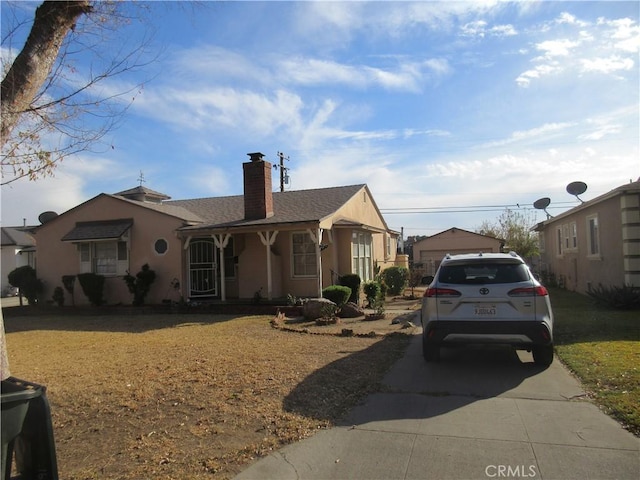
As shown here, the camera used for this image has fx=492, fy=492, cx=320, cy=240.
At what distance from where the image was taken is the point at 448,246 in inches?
1431

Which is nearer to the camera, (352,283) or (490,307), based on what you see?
(490,307)

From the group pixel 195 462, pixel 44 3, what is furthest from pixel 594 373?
pixel 44 3

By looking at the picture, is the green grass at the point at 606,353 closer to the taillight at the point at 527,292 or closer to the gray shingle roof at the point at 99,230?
the taillight at the point at 527,292

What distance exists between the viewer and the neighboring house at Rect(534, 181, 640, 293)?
13047mm

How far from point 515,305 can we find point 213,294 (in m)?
13.0

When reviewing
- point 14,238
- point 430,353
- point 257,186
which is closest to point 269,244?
point 257,186

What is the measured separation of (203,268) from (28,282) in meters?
7.29

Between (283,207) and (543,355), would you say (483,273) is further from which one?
(283,207)

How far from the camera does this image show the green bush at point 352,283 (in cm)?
1702

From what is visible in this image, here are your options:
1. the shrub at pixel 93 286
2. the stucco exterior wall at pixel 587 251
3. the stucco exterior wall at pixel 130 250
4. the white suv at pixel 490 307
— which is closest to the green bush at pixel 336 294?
the stucco exterior wall at pixel 130 250

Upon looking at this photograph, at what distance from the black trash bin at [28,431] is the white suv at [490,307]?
511 centimetres

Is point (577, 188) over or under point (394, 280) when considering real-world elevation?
over

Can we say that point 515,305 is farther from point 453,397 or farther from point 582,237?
point 582,237

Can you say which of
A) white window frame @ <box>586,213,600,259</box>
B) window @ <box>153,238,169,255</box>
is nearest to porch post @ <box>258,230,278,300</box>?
window @ <box>153,238,169,255</box>
